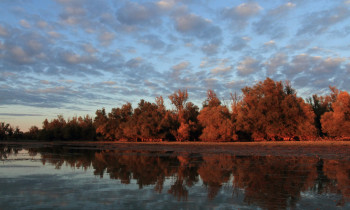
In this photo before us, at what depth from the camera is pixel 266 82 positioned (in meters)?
60.5

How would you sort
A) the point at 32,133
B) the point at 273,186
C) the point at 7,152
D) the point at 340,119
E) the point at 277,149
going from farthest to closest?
the point at 32,133 → the point at 340,119 → the point at 7,152 → the point at 277,149 → the point at 273,186

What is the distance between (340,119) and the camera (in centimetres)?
5125

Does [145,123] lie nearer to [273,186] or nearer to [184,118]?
[184,118]

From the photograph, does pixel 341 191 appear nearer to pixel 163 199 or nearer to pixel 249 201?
pixel 249 201

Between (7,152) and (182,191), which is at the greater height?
(182,191)

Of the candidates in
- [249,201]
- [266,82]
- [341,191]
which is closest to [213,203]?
[249,201]

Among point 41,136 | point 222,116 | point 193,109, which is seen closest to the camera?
point 222,116

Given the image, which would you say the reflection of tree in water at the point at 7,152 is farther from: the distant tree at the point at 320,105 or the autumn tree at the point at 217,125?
the distant tree at the point at 320,105

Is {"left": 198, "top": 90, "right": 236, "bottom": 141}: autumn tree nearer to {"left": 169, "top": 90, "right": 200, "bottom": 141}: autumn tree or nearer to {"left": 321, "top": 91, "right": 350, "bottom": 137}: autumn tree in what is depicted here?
{"left": 169, "top": 90, "right": 200, "bottom": 141}: autumn tree

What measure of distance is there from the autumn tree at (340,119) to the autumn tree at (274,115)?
2.71 m

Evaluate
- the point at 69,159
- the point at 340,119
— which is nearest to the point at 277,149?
the point at 340,119

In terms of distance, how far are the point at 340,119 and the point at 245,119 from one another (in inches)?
677

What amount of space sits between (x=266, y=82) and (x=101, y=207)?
5705 cm

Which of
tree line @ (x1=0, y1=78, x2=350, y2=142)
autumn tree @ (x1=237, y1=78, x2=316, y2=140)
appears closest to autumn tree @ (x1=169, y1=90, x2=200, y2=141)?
tree line @ (x1=0, y1=78, x2=350, y2=142)
